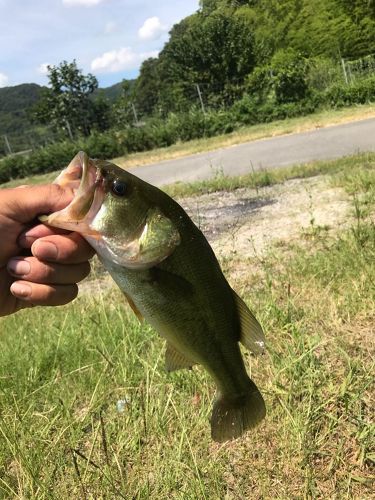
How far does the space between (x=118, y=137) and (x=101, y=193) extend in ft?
83.2

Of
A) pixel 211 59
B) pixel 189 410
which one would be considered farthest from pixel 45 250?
pixel 211 59

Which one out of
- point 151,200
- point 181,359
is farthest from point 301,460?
point 151,200

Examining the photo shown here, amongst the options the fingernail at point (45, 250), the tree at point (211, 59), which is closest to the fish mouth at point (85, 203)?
the fingernail at point (45, 250)

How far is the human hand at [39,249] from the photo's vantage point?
1695 millimetres

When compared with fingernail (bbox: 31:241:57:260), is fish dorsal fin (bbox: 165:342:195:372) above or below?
below

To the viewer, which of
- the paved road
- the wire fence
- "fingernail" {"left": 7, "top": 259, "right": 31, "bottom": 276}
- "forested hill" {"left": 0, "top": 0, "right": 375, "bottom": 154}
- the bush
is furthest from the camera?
"forested hill" {"left": 0, "top": 0, "right": 375, "bottom": 154}

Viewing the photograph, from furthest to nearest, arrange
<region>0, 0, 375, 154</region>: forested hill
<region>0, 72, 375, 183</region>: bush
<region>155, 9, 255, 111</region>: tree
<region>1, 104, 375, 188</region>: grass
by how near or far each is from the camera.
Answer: <region>155, 9, 255, 111</region>: tree, <region>0, 0, 375, 154</region>: forested hill, <region>0, 72, 375, 183</region>: bush, <region>1, 104, 375, 188</region>: grass

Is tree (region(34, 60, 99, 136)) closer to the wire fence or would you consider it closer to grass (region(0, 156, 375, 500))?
the wire fence

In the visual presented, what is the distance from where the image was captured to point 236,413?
1825 millimetres

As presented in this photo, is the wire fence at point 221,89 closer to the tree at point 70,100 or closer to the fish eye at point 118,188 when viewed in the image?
the tree at point 70,100

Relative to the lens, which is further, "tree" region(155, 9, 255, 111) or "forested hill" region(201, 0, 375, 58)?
"tree" region(155, 9, 255, 111)

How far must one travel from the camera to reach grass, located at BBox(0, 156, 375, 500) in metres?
2.38

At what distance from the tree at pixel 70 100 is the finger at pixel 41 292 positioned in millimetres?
36051

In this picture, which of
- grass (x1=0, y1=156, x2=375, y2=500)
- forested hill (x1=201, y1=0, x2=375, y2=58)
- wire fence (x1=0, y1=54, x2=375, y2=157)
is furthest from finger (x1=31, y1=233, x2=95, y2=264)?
forested hill (x1=201, y1=0, x2=375, y2=58)
